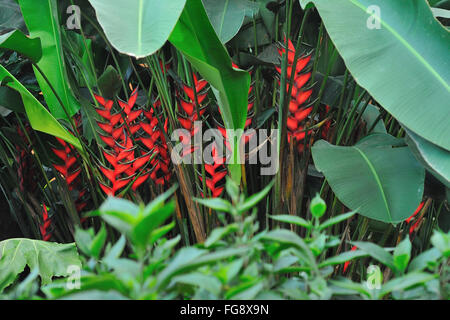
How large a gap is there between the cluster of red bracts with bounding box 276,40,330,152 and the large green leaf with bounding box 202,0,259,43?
4.3 inches

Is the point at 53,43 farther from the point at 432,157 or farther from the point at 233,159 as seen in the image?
the point at 432,157

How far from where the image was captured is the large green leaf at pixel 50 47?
107cm

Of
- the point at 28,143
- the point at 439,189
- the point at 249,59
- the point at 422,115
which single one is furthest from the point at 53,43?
the point at 439,189

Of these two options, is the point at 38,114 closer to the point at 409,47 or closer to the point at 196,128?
the point at 196,128

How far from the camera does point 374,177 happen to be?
0.92 m

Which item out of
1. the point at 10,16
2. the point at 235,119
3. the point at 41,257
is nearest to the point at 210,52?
the point at 235,119

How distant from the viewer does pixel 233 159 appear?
3.05 ft

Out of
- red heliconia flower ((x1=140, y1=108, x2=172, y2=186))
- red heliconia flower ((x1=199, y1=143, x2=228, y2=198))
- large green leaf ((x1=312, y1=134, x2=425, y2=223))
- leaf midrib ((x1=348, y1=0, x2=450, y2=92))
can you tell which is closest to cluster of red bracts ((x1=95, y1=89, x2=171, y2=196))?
red heliconia flower ((x1=140, y1=108, x2=172, y2=186))

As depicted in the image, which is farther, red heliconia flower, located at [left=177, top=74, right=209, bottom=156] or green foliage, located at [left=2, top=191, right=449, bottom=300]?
red heliconia flower, located at [left=177, top=74, right=209, bottom=156]

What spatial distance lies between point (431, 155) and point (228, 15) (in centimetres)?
51

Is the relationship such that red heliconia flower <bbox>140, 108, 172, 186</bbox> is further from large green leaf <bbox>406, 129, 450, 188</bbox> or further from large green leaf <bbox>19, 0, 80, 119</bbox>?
large green leaf <bbox>406, 129, 450, 188</bbox>

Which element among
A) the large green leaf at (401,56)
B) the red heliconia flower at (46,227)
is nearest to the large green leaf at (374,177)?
the large green leaf at (401,56)

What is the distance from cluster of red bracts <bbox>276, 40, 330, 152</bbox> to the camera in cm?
101

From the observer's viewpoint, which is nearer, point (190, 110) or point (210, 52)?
point (210, 52)
